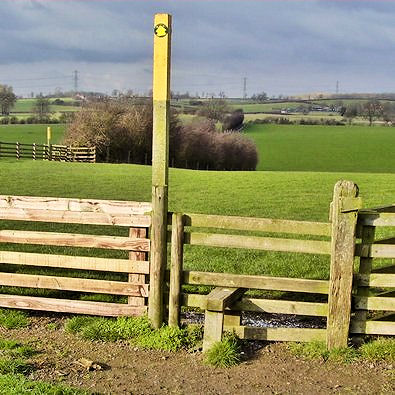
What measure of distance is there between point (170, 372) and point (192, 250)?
23.2 ft

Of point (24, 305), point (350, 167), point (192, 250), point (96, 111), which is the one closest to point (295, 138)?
point (350, 167)

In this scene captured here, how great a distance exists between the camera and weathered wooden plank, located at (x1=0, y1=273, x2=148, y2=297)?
7.32 meters

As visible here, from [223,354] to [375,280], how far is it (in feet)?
6.45

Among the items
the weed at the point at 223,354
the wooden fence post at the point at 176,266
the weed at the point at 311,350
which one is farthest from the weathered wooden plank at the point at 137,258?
the weed at the point at 311,350

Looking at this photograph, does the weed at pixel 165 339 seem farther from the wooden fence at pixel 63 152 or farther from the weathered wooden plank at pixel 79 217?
the wooden fence at pixel 63 152

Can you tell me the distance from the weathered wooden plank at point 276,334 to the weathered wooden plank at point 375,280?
76cm

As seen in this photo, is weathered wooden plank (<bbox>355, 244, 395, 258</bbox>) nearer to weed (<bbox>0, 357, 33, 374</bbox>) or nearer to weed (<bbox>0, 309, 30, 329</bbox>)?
Answer: weed (<bbox>0, 357, 33, 374</bbox>)

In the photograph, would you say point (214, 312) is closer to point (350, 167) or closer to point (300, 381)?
point (300, 381)

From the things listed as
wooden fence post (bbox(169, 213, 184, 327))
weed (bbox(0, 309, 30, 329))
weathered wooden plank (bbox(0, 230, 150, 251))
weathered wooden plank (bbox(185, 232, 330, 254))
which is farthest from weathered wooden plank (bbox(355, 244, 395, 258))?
weed (bbox(0, 309, 30, 329))

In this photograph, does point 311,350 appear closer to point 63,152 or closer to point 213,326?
point 213,326

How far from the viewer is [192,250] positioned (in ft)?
42.9

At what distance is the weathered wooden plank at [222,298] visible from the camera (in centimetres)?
634

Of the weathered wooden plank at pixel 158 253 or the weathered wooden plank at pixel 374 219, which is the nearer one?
the weathered wooden plank at pixel 374 219

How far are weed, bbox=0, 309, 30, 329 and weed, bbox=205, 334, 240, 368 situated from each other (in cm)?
261
